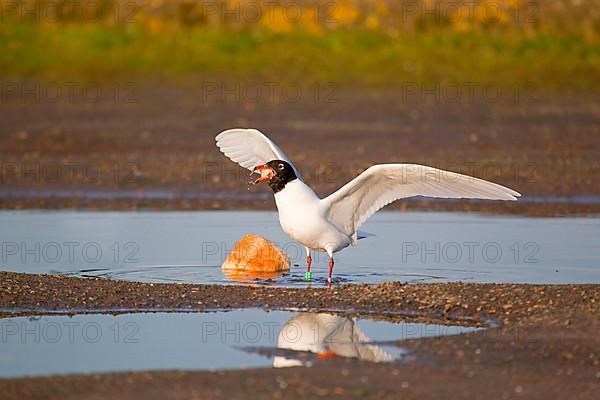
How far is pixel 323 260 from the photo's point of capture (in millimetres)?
12867

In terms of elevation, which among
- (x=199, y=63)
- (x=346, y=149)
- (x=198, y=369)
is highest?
(x=199, y=63)

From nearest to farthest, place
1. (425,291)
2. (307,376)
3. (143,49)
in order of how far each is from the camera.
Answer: (307,376) → (425,291) → (143,49)

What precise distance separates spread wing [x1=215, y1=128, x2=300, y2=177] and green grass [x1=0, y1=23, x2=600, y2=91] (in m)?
12.8

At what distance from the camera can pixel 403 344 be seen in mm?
8680

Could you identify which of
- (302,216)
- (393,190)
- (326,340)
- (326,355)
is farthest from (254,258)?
(326,355)

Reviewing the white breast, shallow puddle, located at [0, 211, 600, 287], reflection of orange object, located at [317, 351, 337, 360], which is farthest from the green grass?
reflection of orange object, located at [317, 351, 337, 360]

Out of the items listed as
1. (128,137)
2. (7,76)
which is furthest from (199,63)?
(128,137)

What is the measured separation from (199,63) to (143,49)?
1.63 meters

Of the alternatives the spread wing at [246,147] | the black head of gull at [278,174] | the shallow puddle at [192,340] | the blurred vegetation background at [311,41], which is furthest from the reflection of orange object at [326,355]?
the blurred vegetation background at [311,41]

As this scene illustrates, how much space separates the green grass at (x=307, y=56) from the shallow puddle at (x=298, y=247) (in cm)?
1082

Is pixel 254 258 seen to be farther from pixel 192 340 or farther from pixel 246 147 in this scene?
pixel 192 340

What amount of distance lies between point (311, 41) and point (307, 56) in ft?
2.99

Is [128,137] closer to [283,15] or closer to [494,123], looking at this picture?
[494,123]

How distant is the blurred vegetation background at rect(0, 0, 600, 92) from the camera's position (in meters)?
26.1
